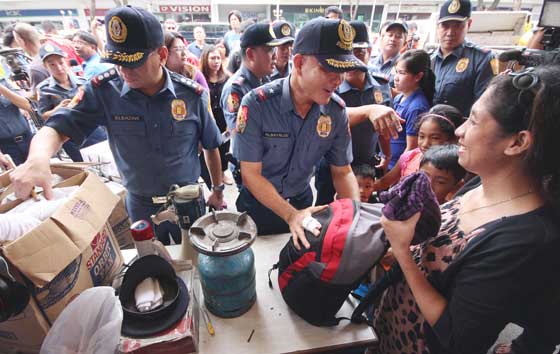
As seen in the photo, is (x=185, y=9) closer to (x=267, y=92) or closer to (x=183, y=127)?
(x=183, y=127)

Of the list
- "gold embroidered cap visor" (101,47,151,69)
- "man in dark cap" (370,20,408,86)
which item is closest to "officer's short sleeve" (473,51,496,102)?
"man in dark cap" (370,20,408,86)

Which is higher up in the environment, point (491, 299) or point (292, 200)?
point (491, 299)

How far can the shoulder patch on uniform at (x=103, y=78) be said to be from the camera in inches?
60.4

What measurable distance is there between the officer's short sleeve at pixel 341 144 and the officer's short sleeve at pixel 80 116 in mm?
1310

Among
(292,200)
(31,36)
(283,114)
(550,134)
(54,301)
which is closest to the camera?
(550,134)

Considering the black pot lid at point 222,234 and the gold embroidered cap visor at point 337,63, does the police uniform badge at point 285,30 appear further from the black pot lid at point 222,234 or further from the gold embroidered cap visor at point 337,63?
the black pot lid at point 222,234

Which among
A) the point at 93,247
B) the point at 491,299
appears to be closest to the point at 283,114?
the point at 93,247

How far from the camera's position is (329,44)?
1.26 meters

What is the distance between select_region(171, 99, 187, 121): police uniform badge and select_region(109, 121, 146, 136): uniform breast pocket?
0.18m

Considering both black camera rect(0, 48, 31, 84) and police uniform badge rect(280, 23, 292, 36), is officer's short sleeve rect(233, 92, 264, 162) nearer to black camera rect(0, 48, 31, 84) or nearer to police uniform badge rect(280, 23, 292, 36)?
police uniform badge rect(280, 23, 292, 36)

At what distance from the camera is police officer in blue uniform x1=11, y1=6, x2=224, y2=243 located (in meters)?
1.33

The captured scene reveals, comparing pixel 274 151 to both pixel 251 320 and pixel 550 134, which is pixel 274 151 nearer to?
pixel 251 320

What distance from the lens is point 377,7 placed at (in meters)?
16.5

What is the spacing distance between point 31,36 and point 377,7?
17.5 metres
